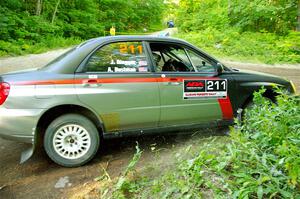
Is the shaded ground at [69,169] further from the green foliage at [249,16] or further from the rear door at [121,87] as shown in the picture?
the green foliage at [249,16]

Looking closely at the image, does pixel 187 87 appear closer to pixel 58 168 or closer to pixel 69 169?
pixel 69 169

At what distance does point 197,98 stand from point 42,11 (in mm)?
17971

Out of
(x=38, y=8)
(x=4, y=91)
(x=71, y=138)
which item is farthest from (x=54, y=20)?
(x=71, y=138)

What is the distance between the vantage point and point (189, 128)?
15.4 feet

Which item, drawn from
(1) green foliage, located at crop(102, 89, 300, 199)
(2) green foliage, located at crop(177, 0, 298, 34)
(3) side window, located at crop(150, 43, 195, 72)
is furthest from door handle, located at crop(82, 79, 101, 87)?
(2) green foliage, located at crop(177, 0, 298, 34)

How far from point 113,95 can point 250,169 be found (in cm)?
218

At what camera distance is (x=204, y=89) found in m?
4.62

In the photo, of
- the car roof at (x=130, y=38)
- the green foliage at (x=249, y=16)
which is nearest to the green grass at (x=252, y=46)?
the green foliage at (x=249, y=16)

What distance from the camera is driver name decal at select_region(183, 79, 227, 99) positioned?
4547 millimetres

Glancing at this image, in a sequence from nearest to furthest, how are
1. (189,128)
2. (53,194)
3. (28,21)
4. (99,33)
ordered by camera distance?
1. (53,194)
2. (189,128)
3. (28,21)
4. (99,33)

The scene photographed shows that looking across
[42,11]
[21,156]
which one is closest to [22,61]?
[42,11]

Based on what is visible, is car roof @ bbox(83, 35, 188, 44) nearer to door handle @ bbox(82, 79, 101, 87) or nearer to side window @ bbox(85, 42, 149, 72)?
side window @ bbox(85, 42, 149, 72)

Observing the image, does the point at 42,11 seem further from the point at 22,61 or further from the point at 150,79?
the point at 150,79

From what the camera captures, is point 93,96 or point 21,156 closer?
point 93,96
